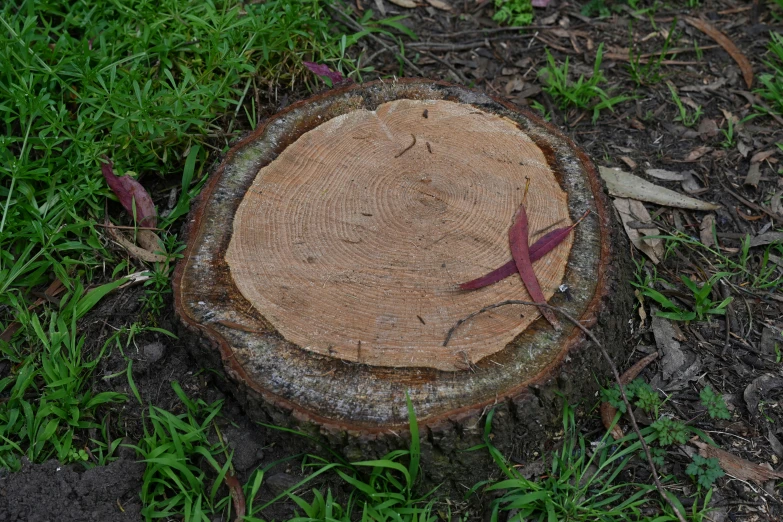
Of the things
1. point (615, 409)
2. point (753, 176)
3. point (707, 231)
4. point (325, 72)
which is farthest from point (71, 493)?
point (753, 176)

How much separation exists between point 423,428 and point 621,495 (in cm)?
71

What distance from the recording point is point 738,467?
2.21m

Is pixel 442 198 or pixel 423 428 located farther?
pixel 442 198

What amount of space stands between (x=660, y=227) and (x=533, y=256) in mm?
958

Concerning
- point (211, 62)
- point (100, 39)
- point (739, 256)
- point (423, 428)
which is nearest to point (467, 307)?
point (423, 428)

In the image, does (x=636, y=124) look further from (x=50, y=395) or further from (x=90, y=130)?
(x=50, y=395)

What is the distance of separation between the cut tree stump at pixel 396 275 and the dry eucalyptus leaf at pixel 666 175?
2.45 feet

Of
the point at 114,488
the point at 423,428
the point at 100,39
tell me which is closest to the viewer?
the point at 423,428

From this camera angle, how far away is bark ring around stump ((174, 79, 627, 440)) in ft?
6.54

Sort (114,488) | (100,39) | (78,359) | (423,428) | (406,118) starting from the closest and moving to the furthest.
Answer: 1. (423,428)
2. (114,488)
3. (78,359)
4. (406,118)
5. (100,39)

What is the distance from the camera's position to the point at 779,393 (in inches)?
93.9

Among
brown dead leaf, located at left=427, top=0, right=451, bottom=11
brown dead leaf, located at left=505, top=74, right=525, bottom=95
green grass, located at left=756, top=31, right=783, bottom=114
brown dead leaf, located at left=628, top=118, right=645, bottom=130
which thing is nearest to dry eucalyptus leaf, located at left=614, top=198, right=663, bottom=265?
brown dead leaf, located at left=628, top=118, right=645, bottom=130

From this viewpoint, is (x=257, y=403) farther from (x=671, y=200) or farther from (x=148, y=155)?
(x=671, y=200)

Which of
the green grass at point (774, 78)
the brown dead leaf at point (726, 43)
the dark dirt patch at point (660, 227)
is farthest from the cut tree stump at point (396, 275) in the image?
the brown dead leaf at point (726, 43)
